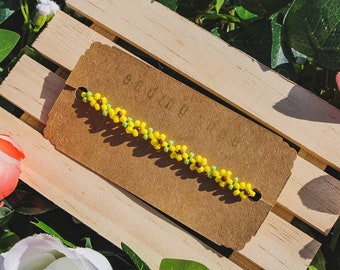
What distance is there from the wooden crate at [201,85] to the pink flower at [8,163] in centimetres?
3

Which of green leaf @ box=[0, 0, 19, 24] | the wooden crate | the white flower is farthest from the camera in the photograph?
green leaf @ box=[0, 0, 19, 24]

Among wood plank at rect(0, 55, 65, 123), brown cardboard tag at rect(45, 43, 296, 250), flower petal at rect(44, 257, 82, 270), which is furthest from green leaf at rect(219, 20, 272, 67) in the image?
flower petal at rect(44, 257, 82, 270)

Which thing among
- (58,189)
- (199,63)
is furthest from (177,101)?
(58,189)

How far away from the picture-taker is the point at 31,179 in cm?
71

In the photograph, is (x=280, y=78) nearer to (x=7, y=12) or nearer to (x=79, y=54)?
(x=79, y=54)

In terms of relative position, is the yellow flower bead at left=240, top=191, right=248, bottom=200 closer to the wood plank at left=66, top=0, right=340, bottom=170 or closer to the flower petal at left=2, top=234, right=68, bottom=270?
the wood plank at left=66, top=0, right=340, bottom=170

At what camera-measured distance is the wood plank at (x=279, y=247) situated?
27.4 inches

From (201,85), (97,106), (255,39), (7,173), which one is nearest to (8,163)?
(7,173)

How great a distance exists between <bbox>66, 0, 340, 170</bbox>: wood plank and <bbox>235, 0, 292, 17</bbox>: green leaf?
82 millimetres

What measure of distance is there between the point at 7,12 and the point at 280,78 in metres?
0.35

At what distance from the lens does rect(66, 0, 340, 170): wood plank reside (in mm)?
708

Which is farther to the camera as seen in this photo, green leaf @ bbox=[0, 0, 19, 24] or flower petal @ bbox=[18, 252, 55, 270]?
green leaf @ bbox=[0, 0, 19, 24]

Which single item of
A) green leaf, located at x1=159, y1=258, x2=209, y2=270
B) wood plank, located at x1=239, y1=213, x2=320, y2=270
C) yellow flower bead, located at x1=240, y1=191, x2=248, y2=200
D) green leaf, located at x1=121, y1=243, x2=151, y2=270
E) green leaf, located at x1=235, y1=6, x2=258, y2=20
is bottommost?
green leaf, located at x1=121, y1=243, x2=151, y2=270

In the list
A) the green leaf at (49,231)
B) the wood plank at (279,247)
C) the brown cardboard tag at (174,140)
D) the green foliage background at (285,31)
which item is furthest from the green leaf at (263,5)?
the green leaf at (49,231)
